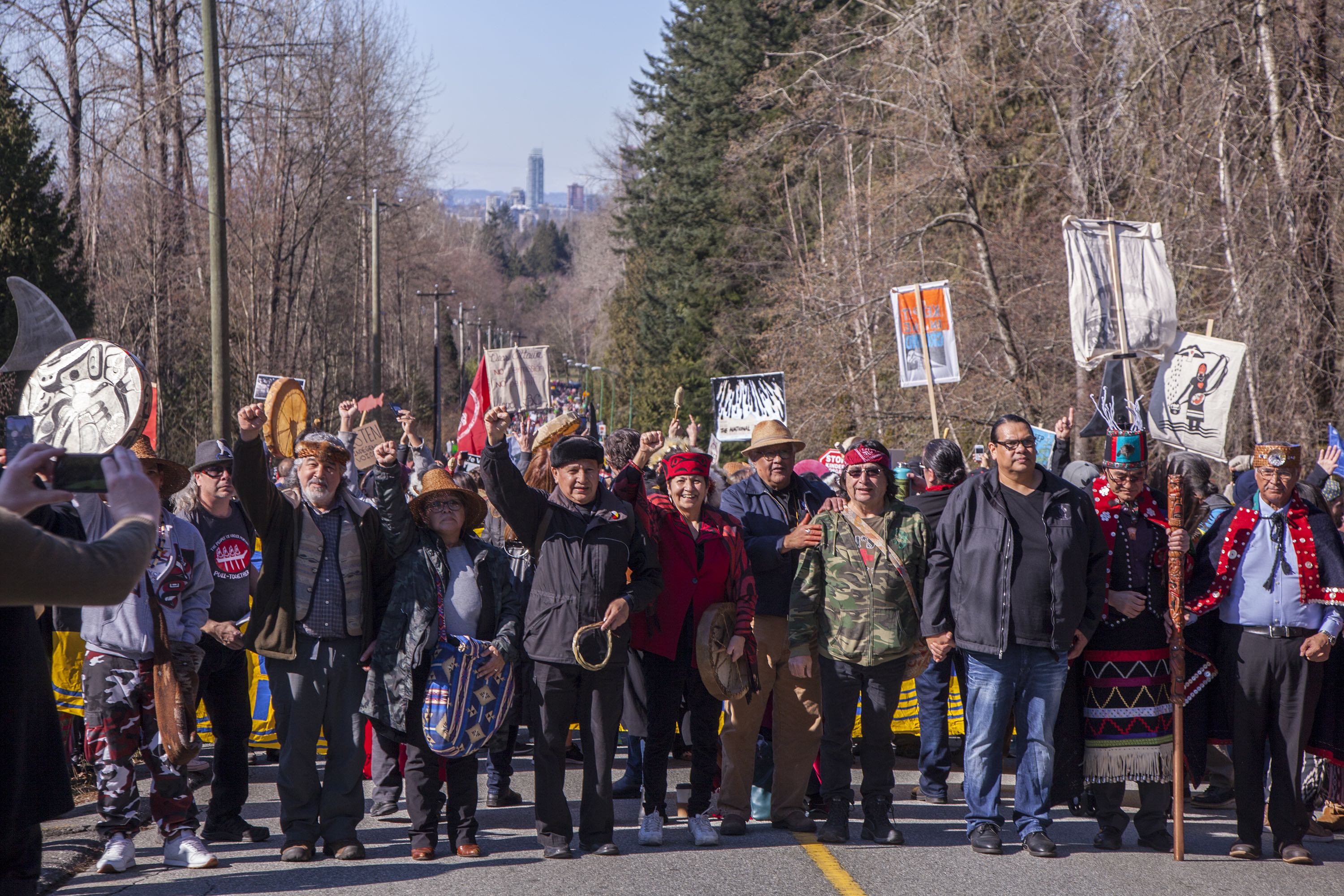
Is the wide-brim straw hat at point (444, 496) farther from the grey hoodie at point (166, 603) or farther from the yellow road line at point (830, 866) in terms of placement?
the yellow road line at point (830, 866)

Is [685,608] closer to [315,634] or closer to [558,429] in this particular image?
[558,429]

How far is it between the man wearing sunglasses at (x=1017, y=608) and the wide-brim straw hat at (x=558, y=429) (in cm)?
212

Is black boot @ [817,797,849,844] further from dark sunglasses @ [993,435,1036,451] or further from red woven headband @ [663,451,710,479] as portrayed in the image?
dark sunglasses @ [993,435,1036,451]

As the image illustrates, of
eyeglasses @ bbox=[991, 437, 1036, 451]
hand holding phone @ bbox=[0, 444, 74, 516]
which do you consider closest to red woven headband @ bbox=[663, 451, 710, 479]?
eyeglasses @ bbox=[991, 437, 1036, 451]

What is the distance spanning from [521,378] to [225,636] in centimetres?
952

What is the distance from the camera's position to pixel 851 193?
2784 centimetres

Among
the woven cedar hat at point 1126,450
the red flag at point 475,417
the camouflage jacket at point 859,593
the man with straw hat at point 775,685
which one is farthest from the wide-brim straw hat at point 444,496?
the red flag at point 475,417

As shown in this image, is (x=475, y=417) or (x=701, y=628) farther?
(x=475, y=417)

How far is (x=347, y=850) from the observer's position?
6273 millimetres

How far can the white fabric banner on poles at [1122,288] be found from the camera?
31.9 ft

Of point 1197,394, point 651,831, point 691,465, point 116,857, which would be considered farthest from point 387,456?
point 1197,394

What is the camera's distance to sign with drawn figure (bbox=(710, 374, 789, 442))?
1472 centimetres

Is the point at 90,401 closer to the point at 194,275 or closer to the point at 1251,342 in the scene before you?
the point at 1251,342

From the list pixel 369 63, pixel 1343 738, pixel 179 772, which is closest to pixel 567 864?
pixel 179 772
